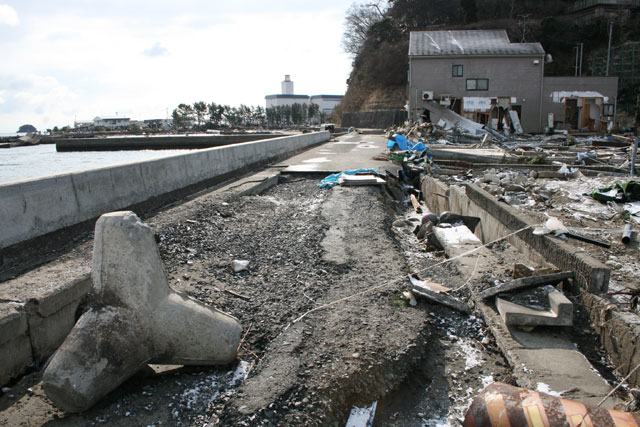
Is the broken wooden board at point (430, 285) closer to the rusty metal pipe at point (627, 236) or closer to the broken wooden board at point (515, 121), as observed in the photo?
the rusty metal pipe at point (627, 236)

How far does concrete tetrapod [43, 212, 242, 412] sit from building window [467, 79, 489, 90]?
35.4 meters

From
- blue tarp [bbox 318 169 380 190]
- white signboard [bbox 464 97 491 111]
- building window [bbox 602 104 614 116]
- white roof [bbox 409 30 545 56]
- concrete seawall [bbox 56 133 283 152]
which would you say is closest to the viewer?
blue tarp [bbox 318 169 380 190]

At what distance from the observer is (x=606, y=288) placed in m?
3.89

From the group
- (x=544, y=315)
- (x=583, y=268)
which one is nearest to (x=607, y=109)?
(x=583, y=268)

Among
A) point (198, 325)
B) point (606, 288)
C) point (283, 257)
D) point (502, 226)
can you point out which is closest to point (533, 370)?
point (606, 288)

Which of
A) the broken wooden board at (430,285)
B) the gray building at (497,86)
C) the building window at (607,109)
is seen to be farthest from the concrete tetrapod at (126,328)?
the building window at (607,109)

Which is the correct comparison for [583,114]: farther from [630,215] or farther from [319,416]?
[319,416]

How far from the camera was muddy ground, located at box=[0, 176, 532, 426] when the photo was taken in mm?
2582

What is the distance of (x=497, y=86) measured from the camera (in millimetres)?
33750

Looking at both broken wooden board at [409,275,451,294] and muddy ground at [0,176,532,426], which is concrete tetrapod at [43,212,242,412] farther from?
broken wooden board at [409,275,451,294]

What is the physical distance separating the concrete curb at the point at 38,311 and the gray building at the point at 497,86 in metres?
32.5

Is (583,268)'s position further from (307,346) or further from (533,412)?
(307,346)

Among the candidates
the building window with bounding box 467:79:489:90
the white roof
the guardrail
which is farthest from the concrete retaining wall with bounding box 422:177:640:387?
the guardrail

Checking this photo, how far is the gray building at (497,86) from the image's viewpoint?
32312 mm
